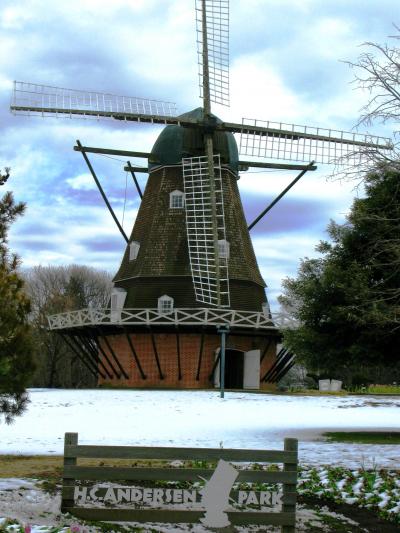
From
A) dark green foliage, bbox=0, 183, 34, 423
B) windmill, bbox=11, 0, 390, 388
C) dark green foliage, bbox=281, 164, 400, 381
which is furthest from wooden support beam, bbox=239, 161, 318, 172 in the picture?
dark green foliage, bbox=0, 183, 34, 423

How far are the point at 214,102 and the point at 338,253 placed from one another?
19322 mm

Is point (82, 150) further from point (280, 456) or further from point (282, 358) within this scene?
point (280, 456)

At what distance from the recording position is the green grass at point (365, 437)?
17.4m

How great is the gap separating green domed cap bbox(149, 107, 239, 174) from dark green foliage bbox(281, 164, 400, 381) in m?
18.4

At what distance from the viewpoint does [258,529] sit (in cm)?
889

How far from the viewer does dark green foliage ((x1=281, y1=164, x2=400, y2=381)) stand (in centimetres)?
1702

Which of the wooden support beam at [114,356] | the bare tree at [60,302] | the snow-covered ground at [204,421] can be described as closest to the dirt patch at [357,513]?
the snow-covered ground at [204,421]

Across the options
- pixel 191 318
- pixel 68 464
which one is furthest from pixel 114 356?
pixel 68 464

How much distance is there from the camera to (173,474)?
8031mm

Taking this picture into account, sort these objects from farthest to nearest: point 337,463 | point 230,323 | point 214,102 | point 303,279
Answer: point 214,102, point 230,323, point 303,279, point 337,463

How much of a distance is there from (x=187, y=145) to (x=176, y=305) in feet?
24.3

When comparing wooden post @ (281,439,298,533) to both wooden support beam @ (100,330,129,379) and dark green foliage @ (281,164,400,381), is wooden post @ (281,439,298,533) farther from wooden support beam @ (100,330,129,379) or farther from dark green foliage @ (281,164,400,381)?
wooden support beam @ (100,330,129,379)

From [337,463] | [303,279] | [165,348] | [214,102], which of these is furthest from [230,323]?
[337,463]

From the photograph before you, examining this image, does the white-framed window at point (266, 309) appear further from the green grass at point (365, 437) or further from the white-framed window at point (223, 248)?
the green grass at point (365, 437)
